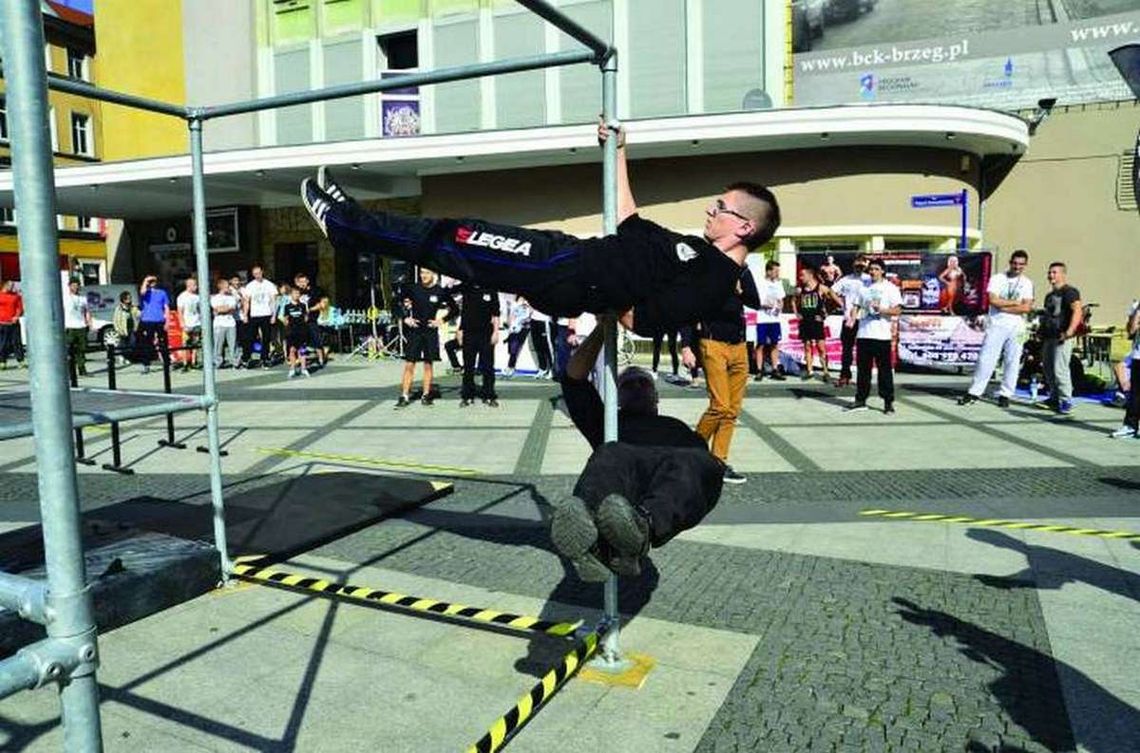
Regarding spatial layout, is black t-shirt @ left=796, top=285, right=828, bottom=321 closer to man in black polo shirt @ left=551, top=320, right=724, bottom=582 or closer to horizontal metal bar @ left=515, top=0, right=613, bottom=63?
man in black polo shirt @ left=551, top=320, right=724, bottom=582

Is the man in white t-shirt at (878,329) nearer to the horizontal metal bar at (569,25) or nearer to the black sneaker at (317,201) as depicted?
the horizontal metal bar at (569,25)

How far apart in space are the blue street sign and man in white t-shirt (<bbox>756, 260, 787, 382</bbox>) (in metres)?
4.31

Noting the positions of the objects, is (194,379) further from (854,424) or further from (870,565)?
(870,565)

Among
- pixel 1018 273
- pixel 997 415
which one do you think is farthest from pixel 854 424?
pixel 1018 273

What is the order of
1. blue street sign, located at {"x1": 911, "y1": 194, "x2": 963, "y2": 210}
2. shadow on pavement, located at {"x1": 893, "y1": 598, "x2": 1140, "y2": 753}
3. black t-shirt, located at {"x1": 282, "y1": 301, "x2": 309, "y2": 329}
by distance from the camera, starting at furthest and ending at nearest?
blue street sign, located at {"x1": 911, "y1": 194, "x2": 963, "y2": 210} → black t-shirt, located at {"x1": 282, "y1": 301, "x2": 309, "y2": 329} → shadow on pavement, located at {"x1": 893, "y1": 598, "x2": 1140, "y2": 753}

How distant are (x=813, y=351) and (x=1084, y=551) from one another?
10.2 metres

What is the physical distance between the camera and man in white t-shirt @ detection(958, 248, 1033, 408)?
10.8 m

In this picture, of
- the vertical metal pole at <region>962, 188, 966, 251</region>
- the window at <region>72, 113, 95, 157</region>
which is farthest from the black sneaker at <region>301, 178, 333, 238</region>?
the window at <region>72, 113, 95, 157</region>

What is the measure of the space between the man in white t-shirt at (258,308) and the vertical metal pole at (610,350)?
13818 millimetres

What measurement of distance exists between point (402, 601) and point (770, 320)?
36.3 ft

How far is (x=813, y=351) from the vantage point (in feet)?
49.7

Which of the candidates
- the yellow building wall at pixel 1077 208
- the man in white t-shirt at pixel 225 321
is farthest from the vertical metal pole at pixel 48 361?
the yellow building wall at pixel 1077 208

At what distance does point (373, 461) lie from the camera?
807 centimetres

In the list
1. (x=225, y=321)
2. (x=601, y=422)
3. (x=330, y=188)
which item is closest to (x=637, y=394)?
(x=601, y=422)
